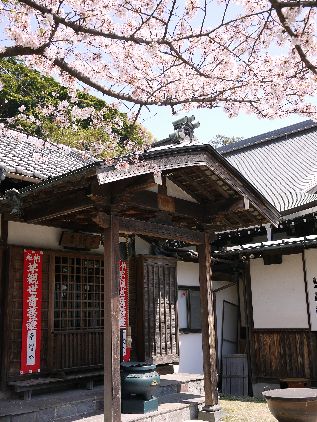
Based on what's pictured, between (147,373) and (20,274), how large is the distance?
2846mm

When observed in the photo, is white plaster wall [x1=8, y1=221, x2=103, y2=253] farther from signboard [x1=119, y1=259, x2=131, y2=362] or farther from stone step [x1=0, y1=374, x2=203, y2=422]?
stone step [x1=0, y1=374, x2=203, y2=422]

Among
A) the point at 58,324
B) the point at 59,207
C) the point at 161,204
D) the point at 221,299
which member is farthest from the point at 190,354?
the point at 59,207

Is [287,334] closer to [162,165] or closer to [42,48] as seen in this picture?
[162,165]

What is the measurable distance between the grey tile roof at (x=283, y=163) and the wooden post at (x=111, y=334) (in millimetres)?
7773

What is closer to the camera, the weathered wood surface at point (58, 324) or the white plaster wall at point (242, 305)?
the weathered wood surface at point (58, 324)

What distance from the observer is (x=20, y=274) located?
→ 8.23 meters

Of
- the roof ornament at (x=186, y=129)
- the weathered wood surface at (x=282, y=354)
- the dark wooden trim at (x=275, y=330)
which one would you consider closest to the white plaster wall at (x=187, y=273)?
the dark wooden trim at (x=275, y=330)

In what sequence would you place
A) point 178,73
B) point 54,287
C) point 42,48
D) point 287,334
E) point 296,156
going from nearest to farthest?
point 42,48
point 178,73
point 54,287
point 287,334
point 296,156

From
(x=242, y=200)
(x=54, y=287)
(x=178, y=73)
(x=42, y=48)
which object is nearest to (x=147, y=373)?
(x=54, y=287)

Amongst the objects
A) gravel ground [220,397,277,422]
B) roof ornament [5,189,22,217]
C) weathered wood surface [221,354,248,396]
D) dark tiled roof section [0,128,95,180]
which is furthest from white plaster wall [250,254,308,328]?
Answer: roof ornament [5,189,22,217]

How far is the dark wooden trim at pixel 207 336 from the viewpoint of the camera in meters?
8.59

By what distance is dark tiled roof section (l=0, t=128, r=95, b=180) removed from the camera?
7.71m

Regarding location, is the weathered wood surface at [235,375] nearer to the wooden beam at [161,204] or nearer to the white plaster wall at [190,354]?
the white plaster wall at [190,354]

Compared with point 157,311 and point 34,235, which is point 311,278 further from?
point 34,235
